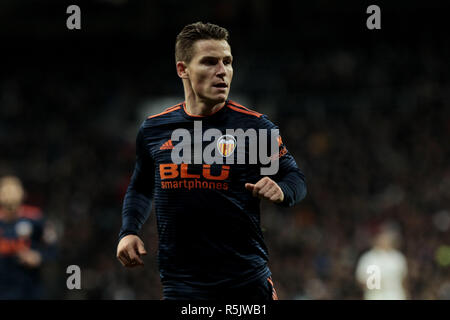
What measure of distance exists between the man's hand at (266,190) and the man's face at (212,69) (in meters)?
0.59

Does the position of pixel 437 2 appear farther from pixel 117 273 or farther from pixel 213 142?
pixel 213 142

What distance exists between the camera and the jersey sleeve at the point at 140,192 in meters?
3.47

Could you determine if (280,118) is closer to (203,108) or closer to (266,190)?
(203,108)

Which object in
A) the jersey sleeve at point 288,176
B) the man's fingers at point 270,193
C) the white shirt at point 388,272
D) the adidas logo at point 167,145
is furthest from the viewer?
the white shirt at point 388,272

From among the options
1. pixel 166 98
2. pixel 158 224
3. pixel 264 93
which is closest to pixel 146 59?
pixel 166 98

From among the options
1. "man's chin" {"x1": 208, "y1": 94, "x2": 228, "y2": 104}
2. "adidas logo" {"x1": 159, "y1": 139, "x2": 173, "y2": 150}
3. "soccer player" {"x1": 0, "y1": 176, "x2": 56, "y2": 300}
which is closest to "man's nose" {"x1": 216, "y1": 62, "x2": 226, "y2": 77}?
"man's chin" {"x1": 208, "y1": 94, "x2": 228, "y2": 104}

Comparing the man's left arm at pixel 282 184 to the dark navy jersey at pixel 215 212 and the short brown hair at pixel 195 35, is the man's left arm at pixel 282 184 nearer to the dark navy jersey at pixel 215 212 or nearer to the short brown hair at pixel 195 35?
the dark navy jersey at pixel 215 212

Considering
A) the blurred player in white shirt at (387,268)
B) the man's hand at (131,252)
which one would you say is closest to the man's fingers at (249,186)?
the man's hand at (131,252)

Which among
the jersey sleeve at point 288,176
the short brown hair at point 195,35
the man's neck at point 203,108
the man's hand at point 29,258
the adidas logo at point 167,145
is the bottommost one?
the man's hand at point 29,258

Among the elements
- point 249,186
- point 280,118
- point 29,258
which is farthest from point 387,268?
point 280,118

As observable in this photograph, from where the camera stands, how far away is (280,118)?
54.3 ft

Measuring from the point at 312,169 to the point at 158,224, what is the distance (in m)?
11.6

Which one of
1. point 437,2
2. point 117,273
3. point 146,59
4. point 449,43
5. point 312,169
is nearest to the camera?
point 117,273

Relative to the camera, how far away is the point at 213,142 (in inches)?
128
